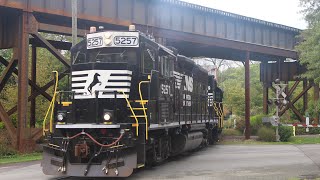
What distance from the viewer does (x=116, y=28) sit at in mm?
23469

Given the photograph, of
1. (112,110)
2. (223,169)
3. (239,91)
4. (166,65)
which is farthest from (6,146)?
(239,91)

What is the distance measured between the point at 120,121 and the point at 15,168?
527 cm

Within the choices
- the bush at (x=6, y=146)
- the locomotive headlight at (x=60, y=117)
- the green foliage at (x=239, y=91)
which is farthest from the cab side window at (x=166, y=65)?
the green foliage at (x=239, y=91)

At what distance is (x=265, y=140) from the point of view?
2780cm

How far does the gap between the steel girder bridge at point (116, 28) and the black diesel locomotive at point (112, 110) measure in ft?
6.33

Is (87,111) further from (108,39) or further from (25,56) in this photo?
(25,56)

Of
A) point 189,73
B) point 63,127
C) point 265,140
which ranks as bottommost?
point 265,140

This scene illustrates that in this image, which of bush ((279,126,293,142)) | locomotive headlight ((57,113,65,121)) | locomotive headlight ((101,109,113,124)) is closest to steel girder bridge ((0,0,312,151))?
locomotive headlight ((57,113,65,121))

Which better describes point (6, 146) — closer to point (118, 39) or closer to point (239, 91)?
point (118, 39)

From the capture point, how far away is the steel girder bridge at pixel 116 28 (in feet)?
63.5

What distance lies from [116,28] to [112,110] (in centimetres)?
1306

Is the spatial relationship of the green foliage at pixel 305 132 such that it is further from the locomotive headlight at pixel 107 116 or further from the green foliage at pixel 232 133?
the locomotive headlight at pixel 107 116

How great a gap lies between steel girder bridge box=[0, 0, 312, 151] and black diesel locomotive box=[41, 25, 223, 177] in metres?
1.93

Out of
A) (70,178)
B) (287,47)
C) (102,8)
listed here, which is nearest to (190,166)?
(70,178)
